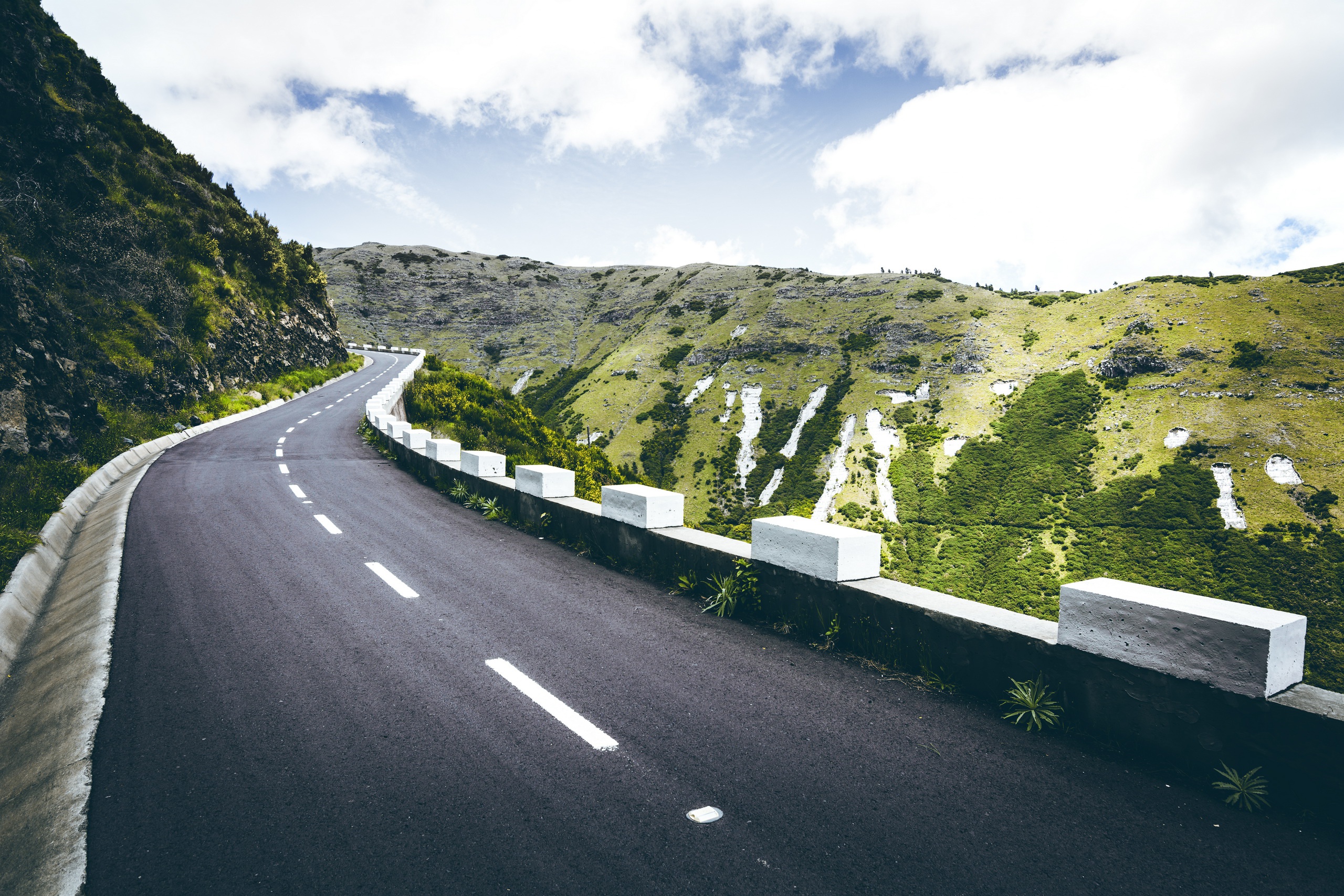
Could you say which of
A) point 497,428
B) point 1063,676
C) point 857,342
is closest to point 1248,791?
point 1063,676

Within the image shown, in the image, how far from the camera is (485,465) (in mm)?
11758

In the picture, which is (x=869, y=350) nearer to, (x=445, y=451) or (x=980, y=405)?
(x=980, y=405)

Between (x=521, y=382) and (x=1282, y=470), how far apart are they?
4888 inches

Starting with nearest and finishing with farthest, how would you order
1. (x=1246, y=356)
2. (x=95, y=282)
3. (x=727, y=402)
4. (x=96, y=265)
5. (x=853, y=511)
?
(x=95, y=282) < (x=96, y=265) < (x=1246, y=356) < (x=853, y=511) < (x=727, y=402)

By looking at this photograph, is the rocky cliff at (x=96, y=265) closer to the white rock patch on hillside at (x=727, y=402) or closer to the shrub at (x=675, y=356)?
the white rock patch on hillside at (x=727, y=402)

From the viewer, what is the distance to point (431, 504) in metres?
11.6

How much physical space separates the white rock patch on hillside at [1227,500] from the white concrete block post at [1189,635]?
10721 centimetres

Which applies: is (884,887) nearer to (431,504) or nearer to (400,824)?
(400,824)

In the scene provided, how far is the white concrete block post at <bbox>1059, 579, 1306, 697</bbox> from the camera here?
315 cm

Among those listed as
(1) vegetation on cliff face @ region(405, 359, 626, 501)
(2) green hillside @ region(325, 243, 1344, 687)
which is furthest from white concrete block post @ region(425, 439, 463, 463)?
(2) green hillside @ region(325, 243, 1344, 687)

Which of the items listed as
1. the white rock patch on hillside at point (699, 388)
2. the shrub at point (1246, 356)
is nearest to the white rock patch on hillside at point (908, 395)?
the white rock patch on hillside at point (699, 388)

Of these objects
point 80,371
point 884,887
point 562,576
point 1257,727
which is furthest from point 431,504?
point 80,371

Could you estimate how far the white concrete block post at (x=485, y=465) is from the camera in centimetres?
1176

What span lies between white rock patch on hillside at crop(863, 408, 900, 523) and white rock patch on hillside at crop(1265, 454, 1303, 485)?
48.2m
